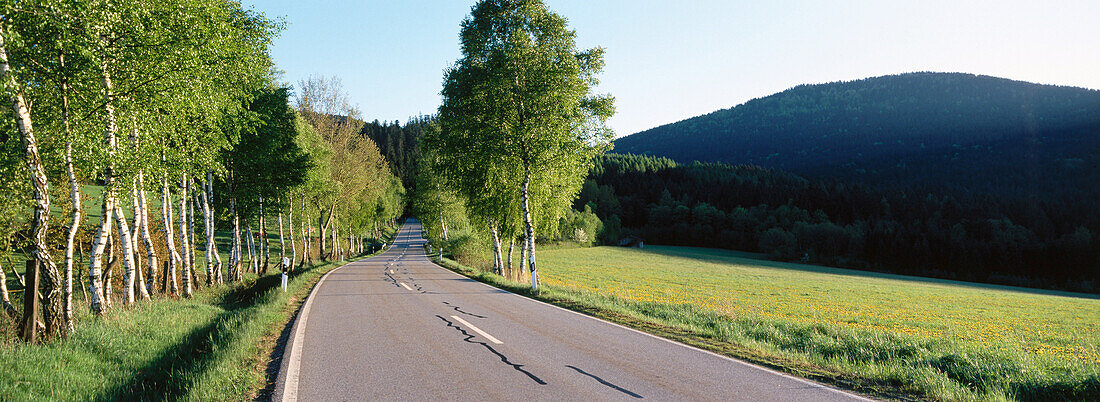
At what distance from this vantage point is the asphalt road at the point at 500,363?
5.63m

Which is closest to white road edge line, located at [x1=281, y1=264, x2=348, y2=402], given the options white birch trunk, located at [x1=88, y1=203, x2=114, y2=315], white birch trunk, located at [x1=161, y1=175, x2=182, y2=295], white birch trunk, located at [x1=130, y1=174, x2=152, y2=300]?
white birch trunk, located at [x1=88, y1=203, x2=114, y2=315]

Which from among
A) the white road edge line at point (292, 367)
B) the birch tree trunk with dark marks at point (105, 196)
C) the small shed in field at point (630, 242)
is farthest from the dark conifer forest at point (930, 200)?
the birch tree trunk with dark marks at point (105, 196)

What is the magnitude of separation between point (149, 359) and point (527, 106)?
14.3 meters

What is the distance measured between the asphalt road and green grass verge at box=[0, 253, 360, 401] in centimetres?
57

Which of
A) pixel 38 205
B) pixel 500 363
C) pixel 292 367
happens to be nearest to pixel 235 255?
pixel 38 205

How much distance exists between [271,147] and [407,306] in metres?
11.2

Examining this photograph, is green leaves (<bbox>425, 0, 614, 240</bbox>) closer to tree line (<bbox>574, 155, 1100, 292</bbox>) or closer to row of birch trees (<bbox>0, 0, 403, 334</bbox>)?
row of birch trees (<bbox>0, 0, 403, 334</bbox>)

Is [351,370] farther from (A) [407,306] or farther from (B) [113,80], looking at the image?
(B) [113,80]

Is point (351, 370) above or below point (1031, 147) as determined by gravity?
below

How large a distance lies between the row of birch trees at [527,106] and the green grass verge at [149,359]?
1012 centimetres

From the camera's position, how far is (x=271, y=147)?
19.4 meters

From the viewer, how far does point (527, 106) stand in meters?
19.3

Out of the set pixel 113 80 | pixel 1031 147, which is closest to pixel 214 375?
pixel 113 80

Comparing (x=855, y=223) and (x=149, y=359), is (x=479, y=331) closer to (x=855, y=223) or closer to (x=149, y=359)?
(x=149, y=359)
